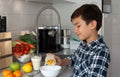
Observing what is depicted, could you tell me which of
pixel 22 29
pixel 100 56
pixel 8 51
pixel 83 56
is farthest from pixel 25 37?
pixel 100 56

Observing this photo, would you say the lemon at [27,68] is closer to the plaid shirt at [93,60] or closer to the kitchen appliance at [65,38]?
the plaid shirt at [93,60]

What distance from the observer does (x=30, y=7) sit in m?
2.29

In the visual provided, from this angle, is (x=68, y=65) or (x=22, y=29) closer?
(x=68, y=65)

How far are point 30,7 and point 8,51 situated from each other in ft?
2.64

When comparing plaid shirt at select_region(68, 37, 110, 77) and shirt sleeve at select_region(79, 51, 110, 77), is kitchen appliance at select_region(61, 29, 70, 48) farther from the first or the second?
shirt sleeve at select_region(79, 51, 110, 77)

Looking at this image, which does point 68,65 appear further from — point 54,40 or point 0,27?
point 54,40

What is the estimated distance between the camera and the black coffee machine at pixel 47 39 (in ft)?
7.19

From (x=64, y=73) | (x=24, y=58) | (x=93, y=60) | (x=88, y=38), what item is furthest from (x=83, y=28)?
(x=24, y=58)

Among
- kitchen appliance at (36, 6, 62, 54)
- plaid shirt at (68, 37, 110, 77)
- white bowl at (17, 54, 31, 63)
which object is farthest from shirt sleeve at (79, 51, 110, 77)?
kitchen appliance at (36, 6, 62, 54)

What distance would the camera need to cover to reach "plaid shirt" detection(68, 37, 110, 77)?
1208 millimetres

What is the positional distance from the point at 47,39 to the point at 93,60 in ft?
3.34

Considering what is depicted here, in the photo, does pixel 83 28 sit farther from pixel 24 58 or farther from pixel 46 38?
pixel 46 38

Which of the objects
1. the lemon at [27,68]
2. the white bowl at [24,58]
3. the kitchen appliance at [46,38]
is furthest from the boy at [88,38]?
the kitchen appliance at [46,38]

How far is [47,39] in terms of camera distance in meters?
2.22
